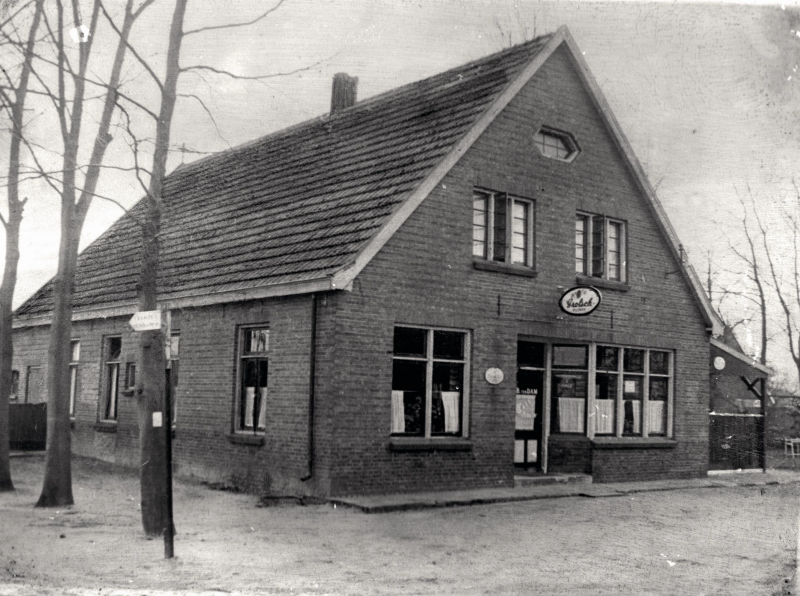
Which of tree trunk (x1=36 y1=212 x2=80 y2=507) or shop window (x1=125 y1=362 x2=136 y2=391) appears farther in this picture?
shop window (x1=125 y1=362 x2=136 y2=391)

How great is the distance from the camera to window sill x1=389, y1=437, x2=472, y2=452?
14609mm

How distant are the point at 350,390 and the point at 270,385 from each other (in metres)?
1.73

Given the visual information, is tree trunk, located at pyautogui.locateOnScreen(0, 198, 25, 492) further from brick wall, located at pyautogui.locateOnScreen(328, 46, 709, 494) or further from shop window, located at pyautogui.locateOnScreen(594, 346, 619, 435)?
shop window, located at pyautogui.locateOnScreen(594, 346, 619, 435)

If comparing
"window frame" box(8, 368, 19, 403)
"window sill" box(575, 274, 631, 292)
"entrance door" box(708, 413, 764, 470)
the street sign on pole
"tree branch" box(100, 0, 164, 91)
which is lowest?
"entrance door" box(708, 413, 764, 470)

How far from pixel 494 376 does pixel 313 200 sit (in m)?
4.43

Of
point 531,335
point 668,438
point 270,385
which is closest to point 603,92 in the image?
point 531,335

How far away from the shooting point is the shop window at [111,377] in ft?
52.8

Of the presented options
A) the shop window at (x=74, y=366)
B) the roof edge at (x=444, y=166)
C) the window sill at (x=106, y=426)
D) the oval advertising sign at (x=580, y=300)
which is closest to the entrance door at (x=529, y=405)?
the oval advertising sign at (x=580, y=300)

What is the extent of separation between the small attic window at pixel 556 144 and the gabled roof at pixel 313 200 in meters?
0.92

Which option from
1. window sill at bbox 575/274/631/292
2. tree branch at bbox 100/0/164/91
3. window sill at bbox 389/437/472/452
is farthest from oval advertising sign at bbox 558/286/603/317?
tree branch at bbox 100/0/164/91

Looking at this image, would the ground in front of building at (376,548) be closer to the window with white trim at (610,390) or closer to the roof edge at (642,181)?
the window with white trim at (610,390)

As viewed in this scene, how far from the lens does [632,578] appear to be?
953cm

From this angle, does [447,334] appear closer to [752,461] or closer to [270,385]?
Result: [270,385]

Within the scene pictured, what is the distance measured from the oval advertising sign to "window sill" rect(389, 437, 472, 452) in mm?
3201
